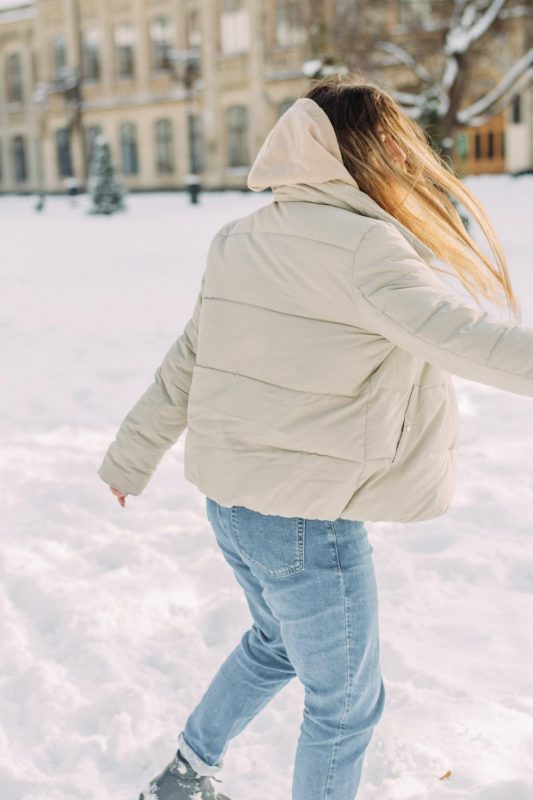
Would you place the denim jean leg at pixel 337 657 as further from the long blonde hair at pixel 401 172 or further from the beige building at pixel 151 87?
the beige building at pixel 151 87

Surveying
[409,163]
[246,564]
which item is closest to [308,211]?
[409,163]

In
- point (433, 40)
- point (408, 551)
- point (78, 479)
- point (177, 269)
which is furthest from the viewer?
point (433, 40)

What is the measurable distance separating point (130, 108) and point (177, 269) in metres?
26.8

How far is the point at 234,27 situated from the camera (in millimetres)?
33688

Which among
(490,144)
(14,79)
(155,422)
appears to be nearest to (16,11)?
(14,79)

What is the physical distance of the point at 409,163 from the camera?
1908 mm

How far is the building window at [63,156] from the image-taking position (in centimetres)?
4198

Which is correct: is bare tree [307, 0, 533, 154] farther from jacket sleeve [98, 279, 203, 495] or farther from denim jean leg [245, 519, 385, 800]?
denim jean leg [245, 519, 385, 800]

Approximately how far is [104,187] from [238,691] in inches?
965

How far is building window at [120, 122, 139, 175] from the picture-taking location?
38.3m

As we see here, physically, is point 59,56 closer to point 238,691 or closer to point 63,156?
point 63,156

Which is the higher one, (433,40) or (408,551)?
(433,40)

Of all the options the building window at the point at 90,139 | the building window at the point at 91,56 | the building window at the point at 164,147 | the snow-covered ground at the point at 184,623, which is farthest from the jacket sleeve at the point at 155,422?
the building window at the point at 91,56

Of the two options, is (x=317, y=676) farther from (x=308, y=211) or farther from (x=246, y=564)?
(x=308, y=211)
